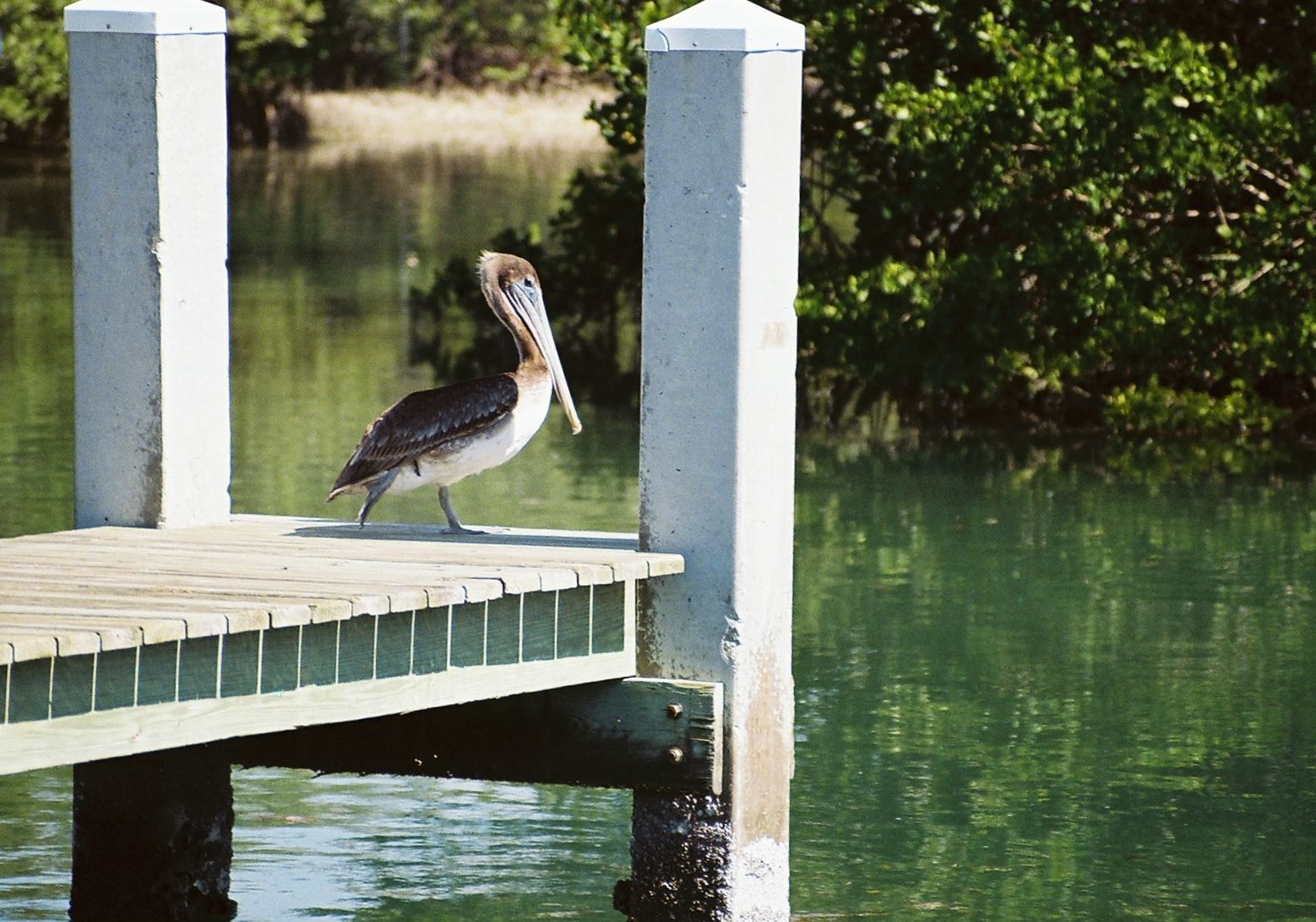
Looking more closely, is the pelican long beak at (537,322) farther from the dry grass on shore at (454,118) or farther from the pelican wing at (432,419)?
the dry grass on shore at (454,118)

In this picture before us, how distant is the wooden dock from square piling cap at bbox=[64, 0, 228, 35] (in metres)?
1.65

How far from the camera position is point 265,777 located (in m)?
10.9

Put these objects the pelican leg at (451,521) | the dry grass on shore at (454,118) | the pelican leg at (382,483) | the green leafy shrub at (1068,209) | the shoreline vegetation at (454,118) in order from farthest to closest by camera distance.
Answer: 1. the dry grass on shore at (454,118)
2. the shoreline vegetation at (454,118)
3. the green leafy shrub at (1068,209)
4. the pelican leg at (382,483)
5. the pelican leg at (451,521)

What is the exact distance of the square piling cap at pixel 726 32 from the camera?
8086mm

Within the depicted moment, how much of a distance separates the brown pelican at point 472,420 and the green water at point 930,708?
1431 mm

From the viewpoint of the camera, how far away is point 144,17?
28.8ft

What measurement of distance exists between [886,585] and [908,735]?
11.1ft

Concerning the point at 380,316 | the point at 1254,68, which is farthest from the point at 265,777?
the point at 380,316

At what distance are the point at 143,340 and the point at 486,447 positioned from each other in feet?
4.05

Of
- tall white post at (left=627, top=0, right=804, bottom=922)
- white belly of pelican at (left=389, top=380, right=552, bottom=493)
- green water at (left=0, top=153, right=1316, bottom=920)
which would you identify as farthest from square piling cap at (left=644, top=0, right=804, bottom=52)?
green water at (left=0, top=153, right=1316, bottom=920)

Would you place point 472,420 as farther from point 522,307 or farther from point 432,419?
point 522,307

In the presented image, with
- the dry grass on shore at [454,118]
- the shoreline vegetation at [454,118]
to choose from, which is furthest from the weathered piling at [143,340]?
the dry grass on shore at [454,118]

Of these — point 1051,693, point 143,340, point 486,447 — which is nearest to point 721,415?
point 486,447

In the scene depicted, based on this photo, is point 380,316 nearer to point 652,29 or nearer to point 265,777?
point 265,777
